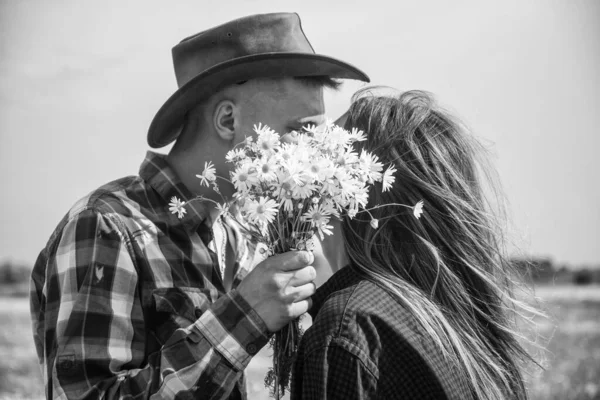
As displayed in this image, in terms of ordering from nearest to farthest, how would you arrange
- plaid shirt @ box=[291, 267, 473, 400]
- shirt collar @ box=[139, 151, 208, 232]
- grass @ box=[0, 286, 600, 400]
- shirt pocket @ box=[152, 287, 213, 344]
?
plaid shirt @ box=[291, 267, 473, 400] < shirt pocket @ box=[152, 287, 213, 344] < shirt collar @ box=[139, 151, 208, 232] < grass @ box=[0, 286, 600, 400]

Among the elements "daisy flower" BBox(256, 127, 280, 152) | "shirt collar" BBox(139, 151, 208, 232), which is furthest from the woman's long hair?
"shirt collar" BBox(139, 151, 208, 232)

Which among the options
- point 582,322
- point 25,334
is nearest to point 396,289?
point 25,334

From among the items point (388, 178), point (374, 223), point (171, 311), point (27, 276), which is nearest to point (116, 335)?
point (171, 311)

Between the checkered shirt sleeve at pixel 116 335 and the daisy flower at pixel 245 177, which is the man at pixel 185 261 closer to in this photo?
the checkered shirt sleeve at pixel 116 335

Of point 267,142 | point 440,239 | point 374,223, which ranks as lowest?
point 440,239

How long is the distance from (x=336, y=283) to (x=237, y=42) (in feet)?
4.42

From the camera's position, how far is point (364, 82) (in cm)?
328

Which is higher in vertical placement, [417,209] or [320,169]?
[320,169]

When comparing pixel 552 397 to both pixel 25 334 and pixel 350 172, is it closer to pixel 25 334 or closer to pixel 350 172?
pixel 350 172

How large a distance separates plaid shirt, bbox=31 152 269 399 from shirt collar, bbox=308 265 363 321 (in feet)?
0.79

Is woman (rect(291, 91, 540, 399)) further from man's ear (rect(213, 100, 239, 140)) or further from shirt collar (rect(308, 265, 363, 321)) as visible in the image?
man's ear (rect(213, 100, 239, 140))

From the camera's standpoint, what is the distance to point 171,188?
116 inches

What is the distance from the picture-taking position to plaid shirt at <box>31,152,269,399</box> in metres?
2.34

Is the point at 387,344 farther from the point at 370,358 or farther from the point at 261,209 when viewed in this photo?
the point at 261,209
